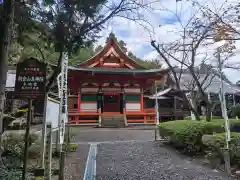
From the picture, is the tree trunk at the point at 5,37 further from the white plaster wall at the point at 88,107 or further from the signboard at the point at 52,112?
the white plaster wall at the point at 88,107

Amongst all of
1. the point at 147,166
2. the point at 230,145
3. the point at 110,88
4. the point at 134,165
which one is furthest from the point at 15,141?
the point at 110,88

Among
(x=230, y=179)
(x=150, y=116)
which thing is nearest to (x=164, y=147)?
(x=230, y=179)

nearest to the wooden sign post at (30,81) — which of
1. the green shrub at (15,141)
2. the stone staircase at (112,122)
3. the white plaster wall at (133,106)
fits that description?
the green shrub at (15,141)

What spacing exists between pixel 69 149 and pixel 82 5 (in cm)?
556

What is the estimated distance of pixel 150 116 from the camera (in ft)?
73.4

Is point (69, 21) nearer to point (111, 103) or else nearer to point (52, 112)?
point (52, 112)

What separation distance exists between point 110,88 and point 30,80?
18608 millimetres

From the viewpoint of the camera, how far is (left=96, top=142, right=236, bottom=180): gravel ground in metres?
5.97

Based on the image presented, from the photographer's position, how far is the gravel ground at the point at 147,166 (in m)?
5.97

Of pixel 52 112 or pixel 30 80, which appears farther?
pixel 52 112

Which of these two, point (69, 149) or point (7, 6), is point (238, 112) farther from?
point (7, 6)

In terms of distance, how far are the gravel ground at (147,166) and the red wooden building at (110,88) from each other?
37.3 feet

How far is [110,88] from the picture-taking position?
76.6ft

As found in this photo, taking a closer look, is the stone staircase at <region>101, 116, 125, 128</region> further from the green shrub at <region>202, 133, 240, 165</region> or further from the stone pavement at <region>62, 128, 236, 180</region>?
the green shrub at <region>202, 133, 240, 165</region>
